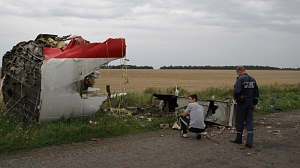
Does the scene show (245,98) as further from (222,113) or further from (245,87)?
(222,113)

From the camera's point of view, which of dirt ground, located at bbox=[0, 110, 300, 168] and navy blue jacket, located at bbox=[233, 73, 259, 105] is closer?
dirt ground, located at bbox=[0, 110, 300, 168]

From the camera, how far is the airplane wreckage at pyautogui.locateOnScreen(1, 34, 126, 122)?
9305mm

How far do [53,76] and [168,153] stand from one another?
4.02 meters

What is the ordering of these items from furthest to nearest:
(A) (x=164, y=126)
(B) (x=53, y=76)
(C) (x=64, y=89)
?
(A) (x=164, y=126)
(C) (x=64, y=89)
(B) (x=53, y=76)

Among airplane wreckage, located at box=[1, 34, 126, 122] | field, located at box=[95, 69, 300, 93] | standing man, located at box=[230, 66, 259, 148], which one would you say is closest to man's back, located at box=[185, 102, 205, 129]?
standing man, located at box=[230, 66, 259, 148]

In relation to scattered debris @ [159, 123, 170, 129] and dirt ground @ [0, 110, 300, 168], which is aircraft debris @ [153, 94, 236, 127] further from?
scattered debris @ [159, 123, 170, 129]

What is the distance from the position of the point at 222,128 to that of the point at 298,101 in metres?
9.98

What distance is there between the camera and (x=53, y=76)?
9359 mm

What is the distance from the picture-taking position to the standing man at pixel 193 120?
347 inches

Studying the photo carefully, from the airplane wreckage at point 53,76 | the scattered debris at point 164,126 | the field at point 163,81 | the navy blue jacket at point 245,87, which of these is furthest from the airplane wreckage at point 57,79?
the navy blue jacket at point 245,87

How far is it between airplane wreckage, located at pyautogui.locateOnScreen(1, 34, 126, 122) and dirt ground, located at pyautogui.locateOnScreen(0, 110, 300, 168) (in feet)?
6.44

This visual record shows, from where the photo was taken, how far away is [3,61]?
10.6 m

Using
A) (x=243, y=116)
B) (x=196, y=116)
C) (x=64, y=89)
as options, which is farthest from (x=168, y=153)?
(x=64, y=89)

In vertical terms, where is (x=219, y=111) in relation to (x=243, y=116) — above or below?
below
